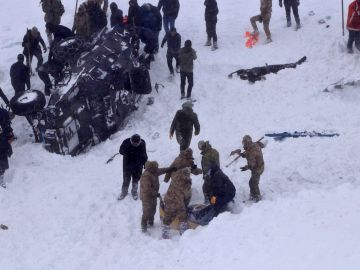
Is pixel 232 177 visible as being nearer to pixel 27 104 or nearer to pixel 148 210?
pixel 148 210

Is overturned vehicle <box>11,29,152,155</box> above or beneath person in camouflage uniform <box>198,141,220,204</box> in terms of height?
above

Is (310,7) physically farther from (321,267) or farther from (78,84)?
(321,267)

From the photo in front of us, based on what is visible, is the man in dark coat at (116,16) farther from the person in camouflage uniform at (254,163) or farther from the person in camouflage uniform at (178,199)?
the person in camouflage uniform at (178,199)

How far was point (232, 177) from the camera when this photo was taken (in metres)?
12.2

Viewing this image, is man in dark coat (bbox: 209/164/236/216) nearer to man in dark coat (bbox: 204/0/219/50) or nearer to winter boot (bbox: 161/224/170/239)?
winter boot (bbox: 161/224/170/239)

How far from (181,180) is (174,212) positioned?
A: 63 cm

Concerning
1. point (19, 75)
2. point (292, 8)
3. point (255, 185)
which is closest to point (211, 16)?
point (292, 8)

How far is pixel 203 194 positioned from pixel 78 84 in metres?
4.58

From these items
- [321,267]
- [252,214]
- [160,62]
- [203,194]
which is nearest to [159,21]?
[160,62]

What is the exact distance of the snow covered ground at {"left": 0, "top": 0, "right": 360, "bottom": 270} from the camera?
9.68 m

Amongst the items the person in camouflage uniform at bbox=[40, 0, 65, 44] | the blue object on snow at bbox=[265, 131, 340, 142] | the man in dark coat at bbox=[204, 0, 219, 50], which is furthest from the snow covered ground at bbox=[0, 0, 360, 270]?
the person in camouflage uniform at bbox=[40, 0, 65, 44]

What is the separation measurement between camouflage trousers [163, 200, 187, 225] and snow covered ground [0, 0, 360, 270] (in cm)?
38

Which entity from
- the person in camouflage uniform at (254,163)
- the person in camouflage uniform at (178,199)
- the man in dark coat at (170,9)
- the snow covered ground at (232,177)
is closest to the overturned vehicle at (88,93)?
the snow covered ground at (232,177)

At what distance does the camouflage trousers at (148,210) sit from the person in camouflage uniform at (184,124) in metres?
2.43
